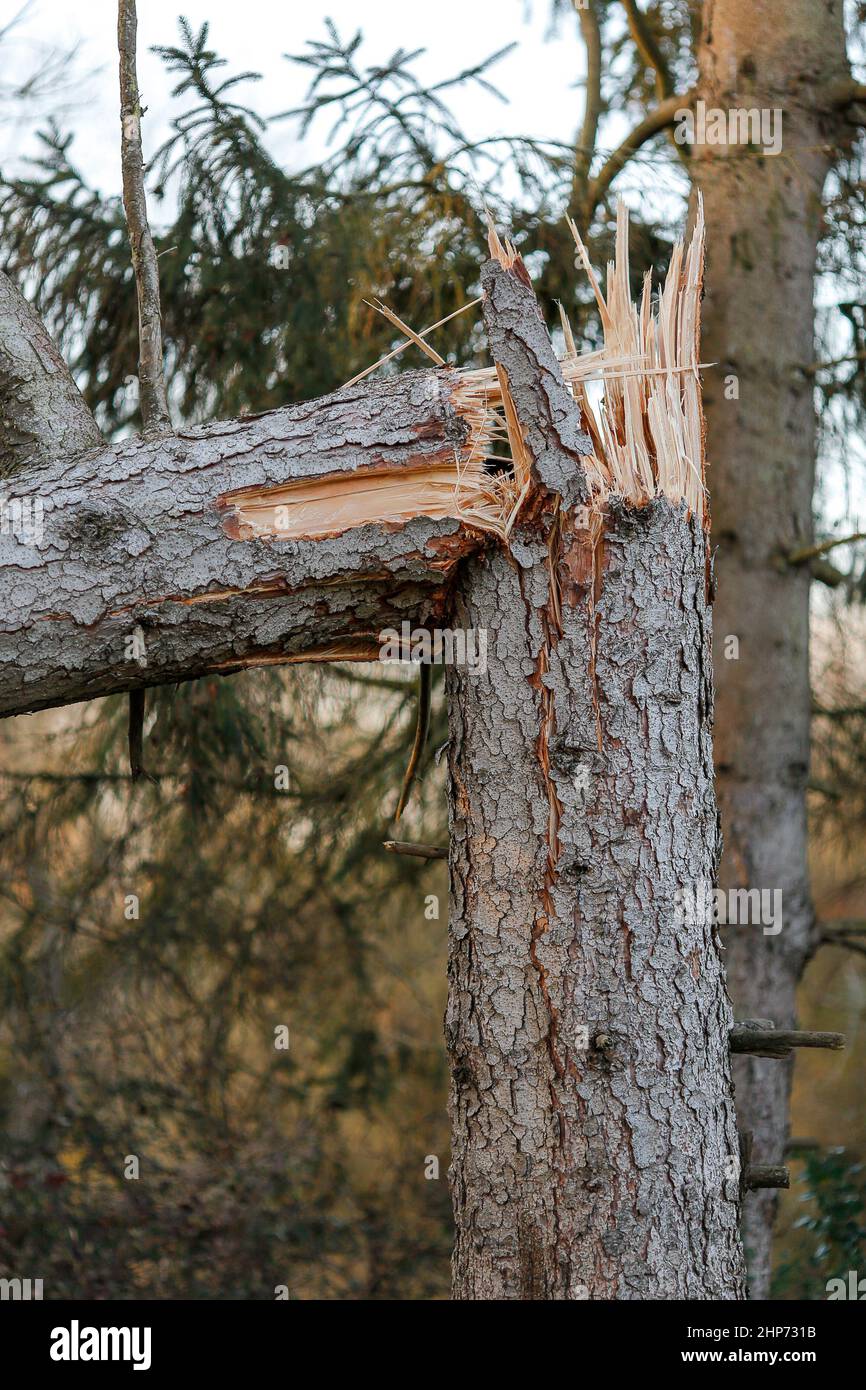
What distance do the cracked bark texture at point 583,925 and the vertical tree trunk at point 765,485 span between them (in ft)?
5.71

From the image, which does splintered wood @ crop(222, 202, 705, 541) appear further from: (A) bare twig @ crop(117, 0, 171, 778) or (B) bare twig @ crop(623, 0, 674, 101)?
(B) bare twig @ crop(623, 0, 674, 101)

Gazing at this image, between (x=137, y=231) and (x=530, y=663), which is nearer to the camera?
(x=530, y=663)

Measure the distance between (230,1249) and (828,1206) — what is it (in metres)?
2.45

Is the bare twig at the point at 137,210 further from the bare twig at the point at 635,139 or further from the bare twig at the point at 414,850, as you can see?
the bare twig at the point at 635,139

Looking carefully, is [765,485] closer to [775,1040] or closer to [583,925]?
[775,1040]

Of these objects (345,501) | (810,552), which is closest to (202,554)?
(345,501)

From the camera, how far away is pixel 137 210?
2.08 m

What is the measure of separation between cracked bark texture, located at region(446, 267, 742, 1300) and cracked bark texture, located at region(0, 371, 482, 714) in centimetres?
15

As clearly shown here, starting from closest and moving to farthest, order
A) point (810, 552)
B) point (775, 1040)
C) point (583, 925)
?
1. point (583, 925)
2. point (775, 1040)
3. point (810, 552)

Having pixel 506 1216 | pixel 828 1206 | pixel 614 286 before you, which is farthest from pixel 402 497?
pixel 828 1206

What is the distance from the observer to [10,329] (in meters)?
2.09

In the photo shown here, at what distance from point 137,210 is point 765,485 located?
6.91 feet

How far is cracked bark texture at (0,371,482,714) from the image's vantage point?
5.54ft
